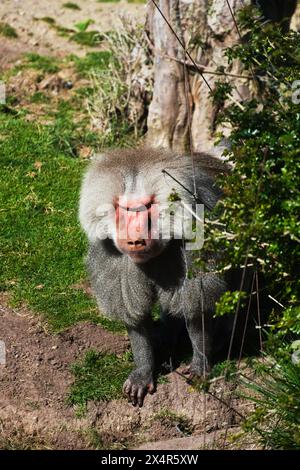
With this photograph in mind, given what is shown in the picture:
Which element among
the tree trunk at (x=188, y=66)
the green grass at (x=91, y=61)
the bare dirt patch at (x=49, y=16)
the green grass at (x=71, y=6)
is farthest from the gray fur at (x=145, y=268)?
the green grass at (x=71, y=6)

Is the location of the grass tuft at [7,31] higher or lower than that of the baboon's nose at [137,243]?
higher

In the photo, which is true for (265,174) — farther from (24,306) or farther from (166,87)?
(166,87)

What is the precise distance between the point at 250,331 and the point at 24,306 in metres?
1.91

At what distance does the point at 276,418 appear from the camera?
563 cm

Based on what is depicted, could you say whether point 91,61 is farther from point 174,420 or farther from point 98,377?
point 174,420

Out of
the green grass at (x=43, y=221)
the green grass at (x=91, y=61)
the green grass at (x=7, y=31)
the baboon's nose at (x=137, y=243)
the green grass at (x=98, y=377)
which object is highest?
the green grass at (x=7, y=31)

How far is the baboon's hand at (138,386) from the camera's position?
6535mm

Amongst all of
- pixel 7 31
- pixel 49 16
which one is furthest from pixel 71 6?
pixel 7 31

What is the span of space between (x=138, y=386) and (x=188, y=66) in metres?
3.81

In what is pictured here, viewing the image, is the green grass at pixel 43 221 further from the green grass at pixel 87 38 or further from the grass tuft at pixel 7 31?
the grass tuft at pixel 7 31

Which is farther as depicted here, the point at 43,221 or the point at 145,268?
the point at 43,221

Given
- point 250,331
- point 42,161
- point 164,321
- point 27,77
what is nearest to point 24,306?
point 164,321

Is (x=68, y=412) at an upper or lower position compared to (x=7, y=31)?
lower

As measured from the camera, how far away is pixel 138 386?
655 cm
